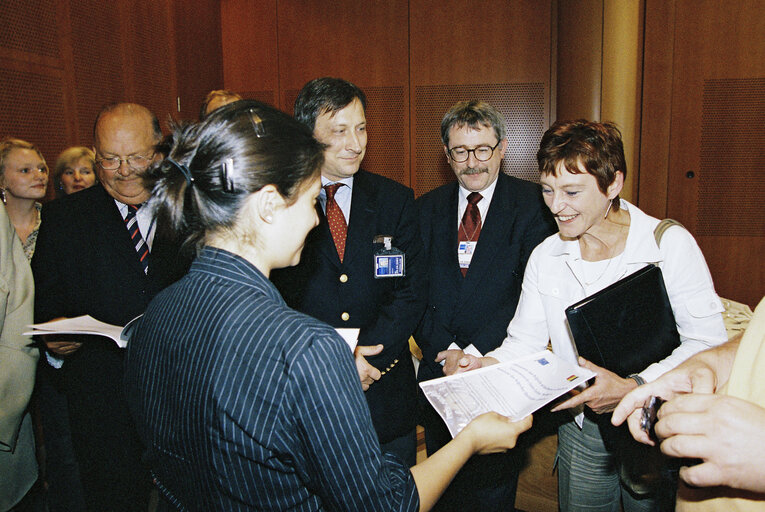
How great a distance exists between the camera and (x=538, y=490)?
265cm

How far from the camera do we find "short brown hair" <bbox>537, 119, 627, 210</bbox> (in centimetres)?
179

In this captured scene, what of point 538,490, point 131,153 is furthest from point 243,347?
point 538,490

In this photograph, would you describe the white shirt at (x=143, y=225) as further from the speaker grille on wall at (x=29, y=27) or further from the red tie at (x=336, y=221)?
the speaker grille on wall at (x=29, y=27)

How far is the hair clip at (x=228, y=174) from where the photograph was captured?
0.94 m

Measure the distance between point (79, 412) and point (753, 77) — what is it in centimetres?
619

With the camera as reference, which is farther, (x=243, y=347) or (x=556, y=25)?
(x=556, y=25)

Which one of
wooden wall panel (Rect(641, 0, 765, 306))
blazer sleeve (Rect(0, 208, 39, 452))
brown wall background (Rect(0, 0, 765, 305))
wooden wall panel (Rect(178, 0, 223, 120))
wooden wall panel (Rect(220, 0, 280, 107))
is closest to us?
blazer sleeve (Rect(0, 208, 39, 452))

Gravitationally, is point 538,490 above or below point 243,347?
below

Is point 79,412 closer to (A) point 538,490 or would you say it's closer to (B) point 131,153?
(B) point 131,153

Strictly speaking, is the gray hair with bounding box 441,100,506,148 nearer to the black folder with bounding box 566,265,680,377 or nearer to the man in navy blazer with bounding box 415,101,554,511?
the man in navy blazer with bounding box 415,101,554,511

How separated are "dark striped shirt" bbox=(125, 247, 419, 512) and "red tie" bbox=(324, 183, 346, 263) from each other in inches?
44.9

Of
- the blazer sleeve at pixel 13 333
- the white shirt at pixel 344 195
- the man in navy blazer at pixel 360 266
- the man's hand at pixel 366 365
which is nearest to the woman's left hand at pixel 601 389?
the man's hand at pixel 366 365

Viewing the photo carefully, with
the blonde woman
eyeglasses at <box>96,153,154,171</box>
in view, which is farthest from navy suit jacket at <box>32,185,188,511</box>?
the blonde woman

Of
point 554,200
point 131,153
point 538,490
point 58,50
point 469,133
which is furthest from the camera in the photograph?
point 58,50
